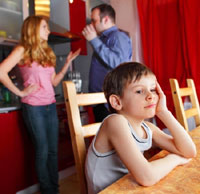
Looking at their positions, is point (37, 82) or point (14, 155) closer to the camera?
point (37, 82)

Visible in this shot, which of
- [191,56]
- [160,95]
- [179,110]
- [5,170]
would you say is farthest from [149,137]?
[191,56]

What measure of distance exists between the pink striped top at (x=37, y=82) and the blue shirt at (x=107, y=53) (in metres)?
0.35

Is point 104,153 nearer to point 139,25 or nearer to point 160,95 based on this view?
point 160,95

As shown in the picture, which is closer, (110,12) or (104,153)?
(104,153)

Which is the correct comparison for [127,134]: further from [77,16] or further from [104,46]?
[77,16]

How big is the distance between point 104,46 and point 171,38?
135 centimetres

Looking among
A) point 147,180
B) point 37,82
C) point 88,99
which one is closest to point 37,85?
point 37,82

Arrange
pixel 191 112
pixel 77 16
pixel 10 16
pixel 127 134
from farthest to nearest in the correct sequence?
pixel 77 16 → pixel 10 16 → pixel 191 112 → pixel 127 134

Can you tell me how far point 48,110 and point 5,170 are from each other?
56 cm

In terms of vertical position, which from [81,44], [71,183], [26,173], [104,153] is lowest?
[71,183]

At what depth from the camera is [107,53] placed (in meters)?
1.50

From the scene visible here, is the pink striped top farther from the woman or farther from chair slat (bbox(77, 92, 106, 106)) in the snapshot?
chair slat (bbox(77, 92, 106, 106))

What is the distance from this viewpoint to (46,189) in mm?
1740

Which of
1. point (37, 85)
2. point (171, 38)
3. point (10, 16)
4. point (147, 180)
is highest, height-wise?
point (10, 16)
